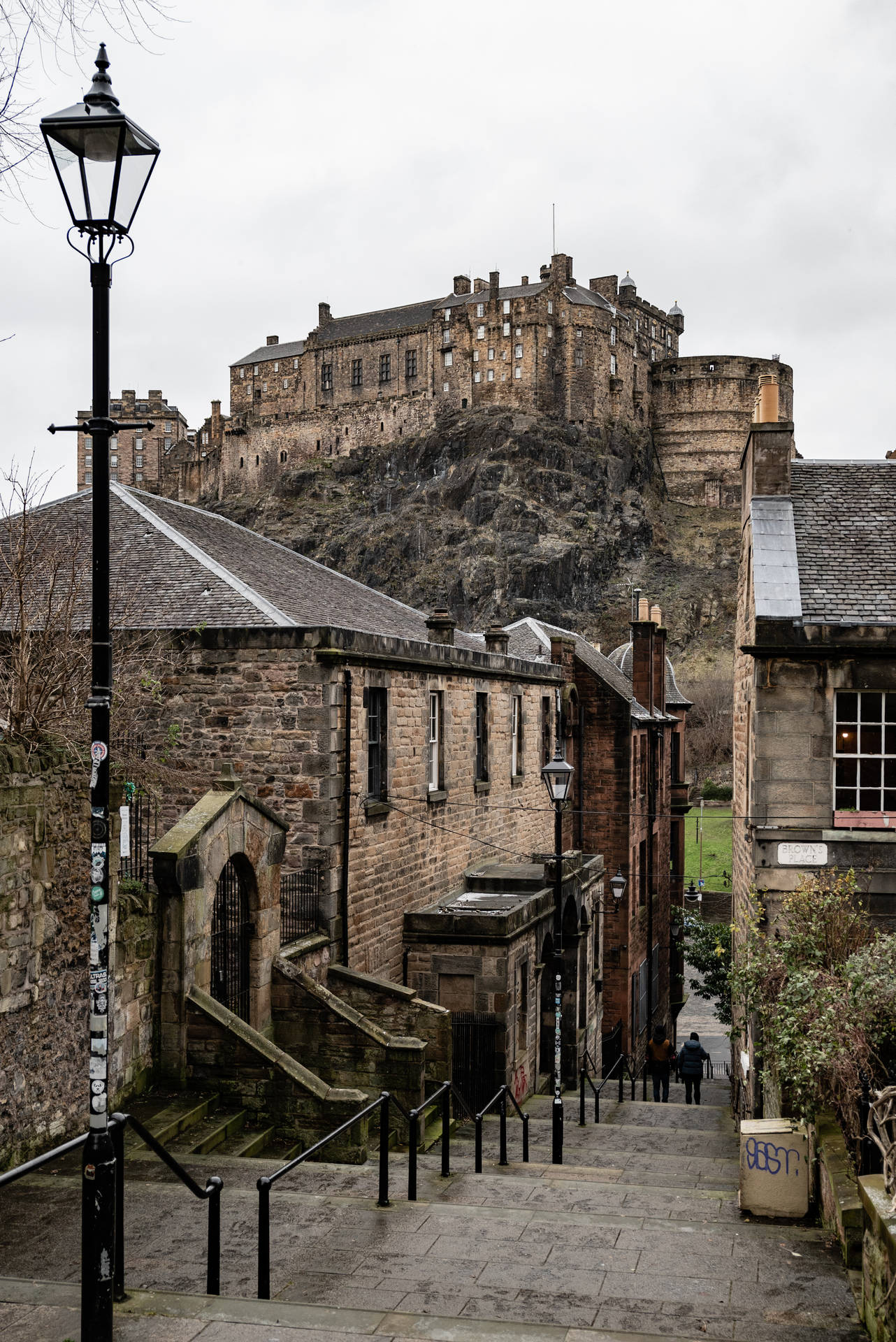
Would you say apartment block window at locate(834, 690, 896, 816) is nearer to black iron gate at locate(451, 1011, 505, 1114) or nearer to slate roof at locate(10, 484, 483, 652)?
black iron gate at locate(451, 1011, 505, 1114)

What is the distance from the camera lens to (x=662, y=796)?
39219 millimetres

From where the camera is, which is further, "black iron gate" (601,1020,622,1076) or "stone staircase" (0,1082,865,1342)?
"black iron gate" (601,1020,622,1076)

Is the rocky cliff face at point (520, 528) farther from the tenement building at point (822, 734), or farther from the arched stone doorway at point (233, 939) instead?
the arched stone doorway at point (233, 939)

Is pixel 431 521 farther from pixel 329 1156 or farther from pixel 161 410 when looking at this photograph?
pixel 329 1156

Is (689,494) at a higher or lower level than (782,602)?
higher

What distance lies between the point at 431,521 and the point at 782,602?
254ft

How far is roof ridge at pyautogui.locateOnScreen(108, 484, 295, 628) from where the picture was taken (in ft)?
53.0

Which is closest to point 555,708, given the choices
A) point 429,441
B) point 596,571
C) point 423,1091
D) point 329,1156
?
point 423,1091

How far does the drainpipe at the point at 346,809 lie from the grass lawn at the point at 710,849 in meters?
31.6

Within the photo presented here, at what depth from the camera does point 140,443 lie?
470 feet

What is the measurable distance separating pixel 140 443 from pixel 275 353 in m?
39.6

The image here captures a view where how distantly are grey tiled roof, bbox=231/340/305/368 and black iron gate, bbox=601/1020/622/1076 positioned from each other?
287 ft

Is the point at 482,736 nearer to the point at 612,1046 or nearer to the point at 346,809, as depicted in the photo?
the point at 346,809

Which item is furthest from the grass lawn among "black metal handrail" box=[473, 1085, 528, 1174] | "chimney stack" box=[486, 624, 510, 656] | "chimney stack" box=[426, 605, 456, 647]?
"black metal handrail" box=[473, 1085, 528, 1174]
